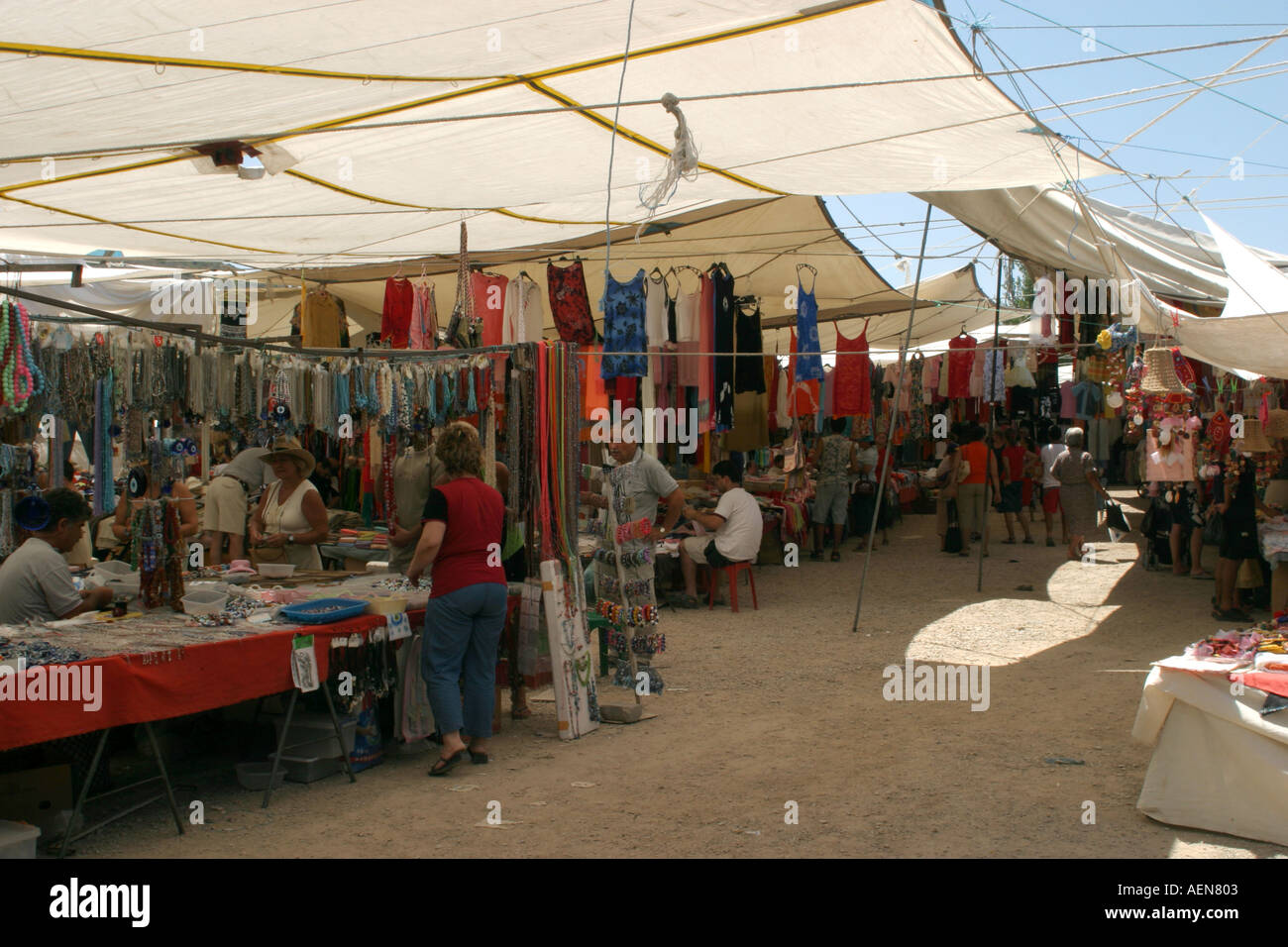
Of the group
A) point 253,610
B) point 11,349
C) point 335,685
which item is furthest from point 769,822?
point 11,349

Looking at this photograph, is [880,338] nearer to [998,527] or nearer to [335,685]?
[998,527]

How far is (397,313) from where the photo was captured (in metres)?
9.57

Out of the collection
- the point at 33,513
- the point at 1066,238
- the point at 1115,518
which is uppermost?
the point at 1066,238

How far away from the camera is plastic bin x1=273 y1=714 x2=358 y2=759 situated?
16.6 feet

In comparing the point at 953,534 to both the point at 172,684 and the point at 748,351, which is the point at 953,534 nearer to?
the point at 748,351

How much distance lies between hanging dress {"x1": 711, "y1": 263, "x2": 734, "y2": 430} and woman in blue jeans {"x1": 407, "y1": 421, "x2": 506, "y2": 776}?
148 inches

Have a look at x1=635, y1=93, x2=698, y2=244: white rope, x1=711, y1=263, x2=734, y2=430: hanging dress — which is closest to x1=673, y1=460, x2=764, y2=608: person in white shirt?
x1=711, y1=263, x2=734, y2=430: hanging dress

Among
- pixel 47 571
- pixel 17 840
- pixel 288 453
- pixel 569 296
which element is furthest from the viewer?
pixel 569 296

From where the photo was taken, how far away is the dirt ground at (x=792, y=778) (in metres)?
4.16

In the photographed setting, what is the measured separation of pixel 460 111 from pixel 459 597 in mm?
2600

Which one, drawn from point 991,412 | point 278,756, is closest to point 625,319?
point 278,756

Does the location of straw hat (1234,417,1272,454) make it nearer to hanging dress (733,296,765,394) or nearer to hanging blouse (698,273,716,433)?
hanging dress (733,296,765,394)

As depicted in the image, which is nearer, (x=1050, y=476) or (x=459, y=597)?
(x=459, y=597)

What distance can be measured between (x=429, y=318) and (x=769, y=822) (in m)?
6.31
